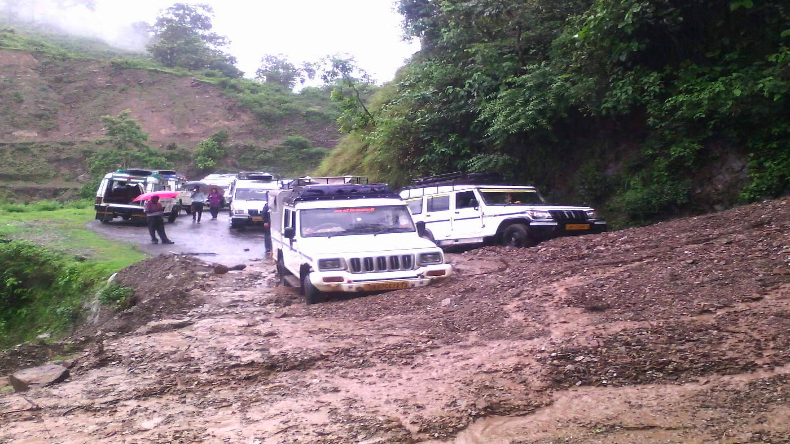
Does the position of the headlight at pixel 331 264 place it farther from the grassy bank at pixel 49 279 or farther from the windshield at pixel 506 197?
the grassy bank at pixel 49 279

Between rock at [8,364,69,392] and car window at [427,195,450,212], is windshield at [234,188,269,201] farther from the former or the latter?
rock at [8,364,69,392]

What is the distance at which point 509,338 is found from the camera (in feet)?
21.2

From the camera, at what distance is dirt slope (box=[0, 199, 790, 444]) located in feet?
15.2

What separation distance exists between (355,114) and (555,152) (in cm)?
838

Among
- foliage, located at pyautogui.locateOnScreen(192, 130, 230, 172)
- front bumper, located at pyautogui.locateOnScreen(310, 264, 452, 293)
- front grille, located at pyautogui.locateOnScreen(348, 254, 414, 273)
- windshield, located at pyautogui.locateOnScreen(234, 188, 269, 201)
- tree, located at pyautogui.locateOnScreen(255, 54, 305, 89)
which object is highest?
tree, located at pyautogui.locateOnScreen(255, 54, 305, 89)

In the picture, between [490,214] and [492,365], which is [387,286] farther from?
[490,214]

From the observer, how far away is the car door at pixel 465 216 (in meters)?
14.2

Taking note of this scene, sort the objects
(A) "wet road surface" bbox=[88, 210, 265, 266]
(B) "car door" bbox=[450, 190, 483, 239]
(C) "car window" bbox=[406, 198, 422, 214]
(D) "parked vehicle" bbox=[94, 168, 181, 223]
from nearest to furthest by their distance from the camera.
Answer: (B) "car door" bbox=[450, 190, 483, 239] < (C) "car window" bbox=[406, 198, 422, 214] < (A) "wet road surface" bbox=[88, 210, 265, 266] < (D) "parked vehicle" bbox=[94, 168, 181, 223]

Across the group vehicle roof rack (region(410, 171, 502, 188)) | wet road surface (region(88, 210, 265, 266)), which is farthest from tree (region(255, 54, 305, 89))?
vehicle roof rack (region(410, 171, 502, 188))

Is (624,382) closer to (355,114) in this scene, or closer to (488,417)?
(488,417)

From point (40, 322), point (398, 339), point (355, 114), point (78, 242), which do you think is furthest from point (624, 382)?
point (355, 114)

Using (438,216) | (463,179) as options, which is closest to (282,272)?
(438,216)

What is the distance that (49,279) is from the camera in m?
15.0

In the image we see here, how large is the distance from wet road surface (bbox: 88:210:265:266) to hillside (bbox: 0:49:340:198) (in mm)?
22118
